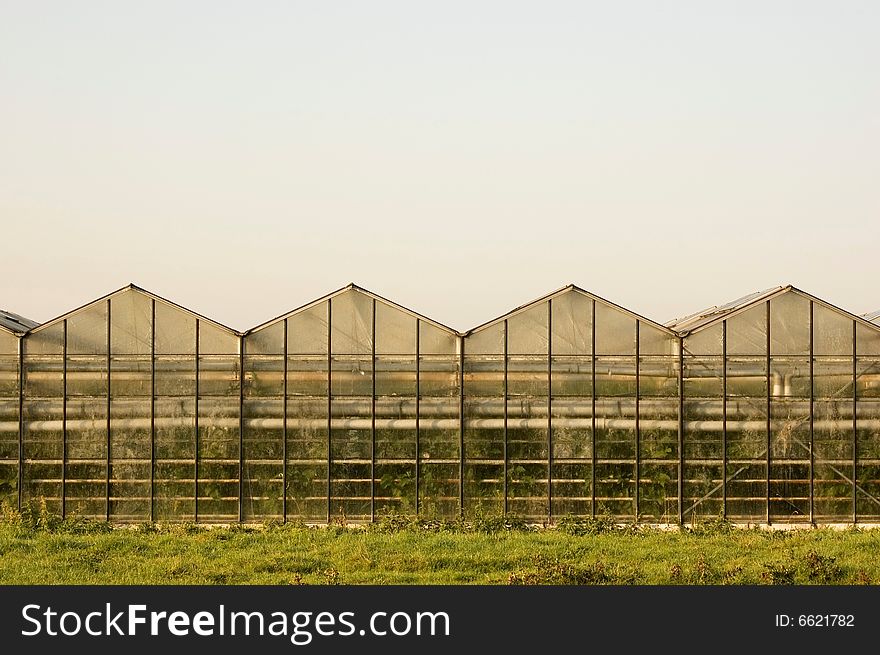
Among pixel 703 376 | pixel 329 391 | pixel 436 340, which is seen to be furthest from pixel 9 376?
pixel 703 376

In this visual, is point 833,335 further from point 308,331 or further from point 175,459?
point 175,459

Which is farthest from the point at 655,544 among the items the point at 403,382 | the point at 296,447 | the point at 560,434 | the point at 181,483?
the point at 181,483

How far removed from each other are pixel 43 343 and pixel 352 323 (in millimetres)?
7832

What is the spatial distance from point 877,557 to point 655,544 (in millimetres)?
4690

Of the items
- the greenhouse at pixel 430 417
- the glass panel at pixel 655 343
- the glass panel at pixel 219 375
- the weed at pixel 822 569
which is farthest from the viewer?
the glass panel at pixel 655 343

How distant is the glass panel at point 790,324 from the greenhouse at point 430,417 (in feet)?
0.24

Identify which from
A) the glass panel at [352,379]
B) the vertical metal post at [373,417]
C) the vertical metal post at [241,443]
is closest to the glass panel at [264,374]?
the vertical metal post at [241,443]

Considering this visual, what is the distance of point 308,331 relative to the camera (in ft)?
89.9

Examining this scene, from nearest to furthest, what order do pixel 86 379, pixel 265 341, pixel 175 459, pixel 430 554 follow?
1. pixel 430 554
2. pixel 175 459
3. pixel 86 379
4. pixel 265 341

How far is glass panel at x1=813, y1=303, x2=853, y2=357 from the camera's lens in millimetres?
27391

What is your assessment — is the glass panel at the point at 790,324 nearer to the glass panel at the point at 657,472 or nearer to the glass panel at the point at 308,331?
the glass panel at the point at 657,472

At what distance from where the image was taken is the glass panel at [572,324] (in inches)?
1078

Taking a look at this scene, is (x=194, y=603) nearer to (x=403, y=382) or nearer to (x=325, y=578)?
(x=325, y=578)

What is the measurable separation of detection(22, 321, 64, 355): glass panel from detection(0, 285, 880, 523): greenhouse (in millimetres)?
57
